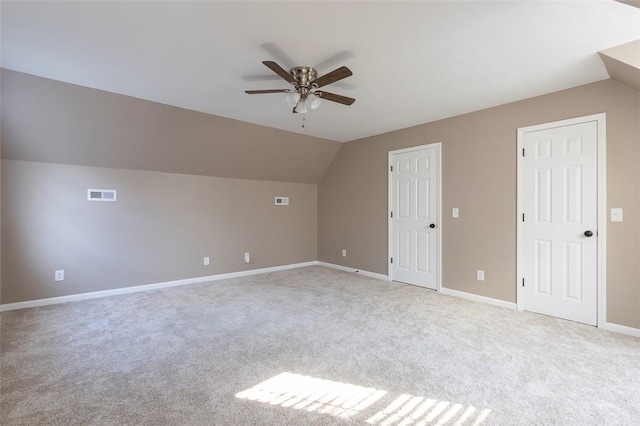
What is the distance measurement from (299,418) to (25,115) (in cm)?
401

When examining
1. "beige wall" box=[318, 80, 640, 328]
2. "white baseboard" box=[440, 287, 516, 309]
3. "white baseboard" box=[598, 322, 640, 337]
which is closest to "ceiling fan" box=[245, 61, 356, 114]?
"beige wall" box=[318, 80, 640, 328]

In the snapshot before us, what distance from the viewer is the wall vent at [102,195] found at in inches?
156

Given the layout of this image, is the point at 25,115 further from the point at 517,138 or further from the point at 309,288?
the point at 517,138

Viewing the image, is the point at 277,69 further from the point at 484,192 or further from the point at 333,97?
the point at 484,192

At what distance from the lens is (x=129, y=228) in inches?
167

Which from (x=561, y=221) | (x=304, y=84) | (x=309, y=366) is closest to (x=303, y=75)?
(x=304, y=84)

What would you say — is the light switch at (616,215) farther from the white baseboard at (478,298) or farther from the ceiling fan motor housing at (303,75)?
the ceiling fan motor housing at (303,75)

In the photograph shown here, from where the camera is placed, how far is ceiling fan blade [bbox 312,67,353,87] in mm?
2211

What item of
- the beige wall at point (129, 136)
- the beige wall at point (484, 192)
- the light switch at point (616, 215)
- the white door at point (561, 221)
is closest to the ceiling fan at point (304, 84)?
the beige wall at point (129, 136)

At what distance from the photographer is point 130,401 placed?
1810 mm

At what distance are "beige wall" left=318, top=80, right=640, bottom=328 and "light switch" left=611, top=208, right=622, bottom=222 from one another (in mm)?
41

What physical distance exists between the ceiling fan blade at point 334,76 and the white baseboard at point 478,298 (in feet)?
10.4

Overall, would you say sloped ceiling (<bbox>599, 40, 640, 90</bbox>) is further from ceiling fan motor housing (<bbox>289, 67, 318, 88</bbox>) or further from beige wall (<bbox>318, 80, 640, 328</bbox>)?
ceiling fan motor housing (<bbox>289, 67, 318, 88</bbox>)

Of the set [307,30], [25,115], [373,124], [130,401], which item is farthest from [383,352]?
[25,115]
